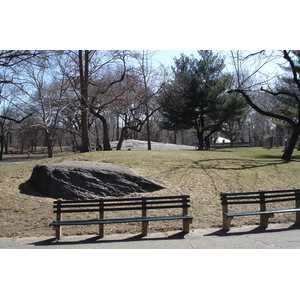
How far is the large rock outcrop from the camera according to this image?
9.33 metres

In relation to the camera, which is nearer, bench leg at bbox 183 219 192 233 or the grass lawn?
bench leg at bbox 183 219 192 233

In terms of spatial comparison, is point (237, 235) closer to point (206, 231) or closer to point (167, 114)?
point (206, 231)

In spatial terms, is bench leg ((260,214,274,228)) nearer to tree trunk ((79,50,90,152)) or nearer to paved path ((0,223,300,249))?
paved path ((0,223,300,249))

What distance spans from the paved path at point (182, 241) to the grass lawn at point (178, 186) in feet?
1.56

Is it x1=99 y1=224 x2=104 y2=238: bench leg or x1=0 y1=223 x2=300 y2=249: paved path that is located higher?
x1=99 y1=224 x2=104 y2=238: bench leg

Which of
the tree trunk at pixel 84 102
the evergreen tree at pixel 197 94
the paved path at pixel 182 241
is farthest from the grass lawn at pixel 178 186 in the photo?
the evergreen tree at pixel 197 94

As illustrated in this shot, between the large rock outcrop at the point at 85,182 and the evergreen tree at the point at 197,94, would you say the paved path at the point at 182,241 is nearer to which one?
the large rock outcrop at the point at 85,182

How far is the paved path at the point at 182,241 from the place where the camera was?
18.7 ft

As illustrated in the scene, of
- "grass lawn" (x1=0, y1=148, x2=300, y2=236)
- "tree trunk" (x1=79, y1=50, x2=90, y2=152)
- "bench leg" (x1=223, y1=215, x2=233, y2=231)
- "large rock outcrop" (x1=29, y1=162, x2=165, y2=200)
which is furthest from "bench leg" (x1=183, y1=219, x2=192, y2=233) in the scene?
"tree trunk" (x1=79, y1=50, x2=90, y2=152)

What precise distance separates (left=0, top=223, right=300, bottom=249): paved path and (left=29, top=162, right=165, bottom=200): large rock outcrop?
116 inches

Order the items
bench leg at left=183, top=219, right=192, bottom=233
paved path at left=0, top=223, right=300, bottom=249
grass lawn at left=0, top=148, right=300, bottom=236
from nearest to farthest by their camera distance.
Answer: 1. paved path at left=0, top=223, right=300, bottom=249
2. bench leg at left=183, top=219, right=192, bottom=233
3. grass lawn at left=0, top=148, right=300, bottom=236

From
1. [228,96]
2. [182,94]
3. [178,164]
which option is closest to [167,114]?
[182,94]

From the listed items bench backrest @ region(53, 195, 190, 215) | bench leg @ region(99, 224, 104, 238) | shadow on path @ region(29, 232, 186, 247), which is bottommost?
shadow on path @ region(29, 232, 186, 247)

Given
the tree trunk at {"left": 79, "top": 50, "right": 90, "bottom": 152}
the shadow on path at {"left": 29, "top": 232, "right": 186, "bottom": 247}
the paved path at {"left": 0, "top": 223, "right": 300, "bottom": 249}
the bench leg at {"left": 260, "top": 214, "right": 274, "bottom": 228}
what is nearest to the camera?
the paved path at {"left": 0, "top": 223, "right": 300, "bottom": 249}
